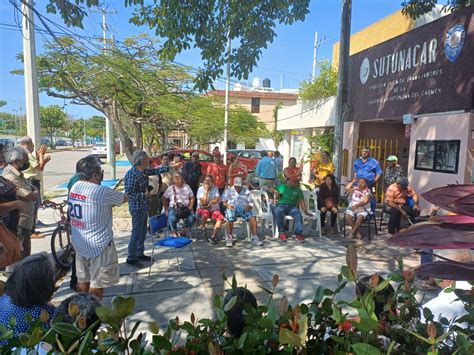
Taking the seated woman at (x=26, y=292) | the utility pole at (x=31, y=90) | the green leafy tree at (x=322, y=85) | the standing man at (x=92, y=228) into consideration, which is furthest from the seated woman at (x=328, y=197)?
the green leafy tree at (x=322, y=85)

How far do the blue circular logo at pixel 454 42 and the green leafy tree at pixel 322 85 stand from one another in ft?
18.8

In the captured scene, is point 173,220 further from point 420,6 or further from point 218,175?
point 420,6

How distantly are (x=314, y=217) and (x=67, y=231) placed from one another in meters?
4.05

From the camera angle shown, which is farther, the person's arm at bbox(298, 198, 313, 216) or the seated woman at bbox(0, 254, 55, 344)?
the person's arm at bbox(298, 198, 313, 216)

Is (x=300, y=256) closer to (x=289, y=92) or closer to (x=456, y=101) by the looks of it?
(x=456, y=101)

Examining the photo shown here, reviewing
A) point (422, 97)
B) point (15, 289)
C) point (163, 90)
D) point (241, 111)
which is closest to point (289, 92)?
point (241, 111)

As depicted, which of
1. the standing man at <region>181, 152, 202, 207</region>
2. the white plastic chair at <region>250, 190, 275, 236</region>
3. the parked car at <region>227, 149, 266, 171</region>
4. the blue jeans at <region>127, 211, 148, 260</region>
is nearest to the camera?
the blue jeans at <region>127, 211, 148, 260</region>

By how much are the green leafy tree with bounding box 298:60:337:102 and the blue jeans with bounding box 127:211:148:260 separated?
32.3ft

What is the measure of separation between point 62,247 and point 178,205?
1.79 meters

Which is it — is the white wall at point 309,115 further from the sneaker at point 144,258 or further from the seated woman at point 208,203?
the sneaker at point 144,258

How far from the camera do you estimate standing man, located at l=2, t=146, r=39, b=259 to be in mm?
4238

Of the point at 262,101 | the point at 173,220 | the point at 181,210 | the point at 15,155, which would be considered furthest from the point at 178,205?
the point at 262,101

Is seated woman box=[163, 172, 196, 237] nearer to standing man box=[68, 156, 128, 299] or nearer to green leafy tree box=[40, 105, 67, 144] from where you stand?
standing man box=[68, 156, 128, 299]

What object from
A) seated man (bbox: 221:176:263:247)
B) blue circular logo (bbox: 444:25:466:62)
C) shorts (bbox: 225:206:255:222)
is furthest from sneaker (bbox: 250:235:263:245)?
blue circular logo (bbox: 444:25:466:62)
